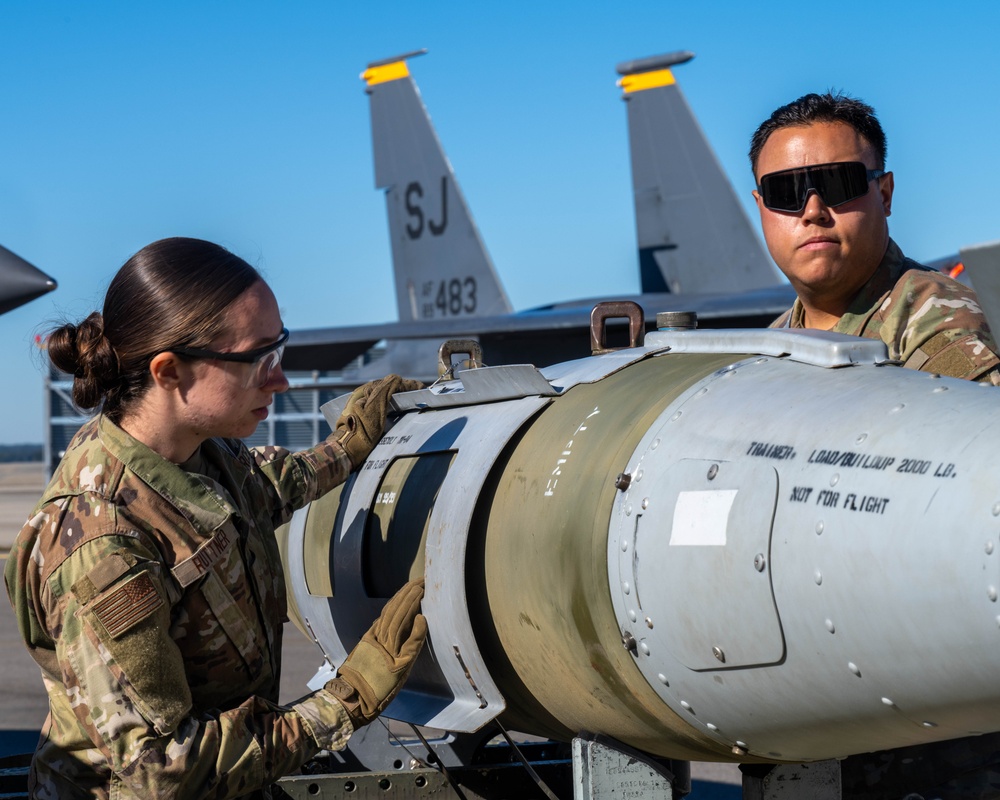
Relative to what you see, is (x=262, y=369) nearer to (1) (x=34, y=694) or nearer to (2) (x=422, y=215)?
(1) (x=34, y=694)

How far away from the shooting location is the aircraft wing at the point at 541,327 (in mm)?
13594

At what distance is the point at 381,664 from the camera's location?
2.38m

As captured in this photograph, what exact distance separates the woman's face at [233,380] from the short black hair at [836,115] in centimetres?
138

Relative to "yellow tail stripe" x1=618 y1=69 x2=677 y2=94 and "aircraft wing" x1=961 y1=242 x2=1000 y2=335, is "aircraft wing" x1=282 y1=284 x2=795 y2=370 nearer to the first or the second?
"yellow tail stripe" x1=618 y1=69 x2=677 y2=94

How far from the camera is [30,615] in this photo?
219cm

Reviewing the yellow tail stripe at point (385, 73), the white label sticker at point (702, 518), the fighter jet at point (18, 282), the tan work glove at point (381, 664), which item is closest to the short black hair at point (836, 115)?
the white label sticker at point (702, 518)

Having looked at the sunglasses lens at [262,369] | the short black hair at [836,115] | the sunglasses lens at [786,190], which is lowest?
the sunglasses lens at [262,369]

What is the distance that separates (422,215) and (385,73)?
2.48 metres

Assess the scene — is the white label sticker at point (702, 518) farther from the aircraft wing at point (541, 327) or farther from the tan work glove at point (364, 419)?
the aircraft wing at point (541, 327)

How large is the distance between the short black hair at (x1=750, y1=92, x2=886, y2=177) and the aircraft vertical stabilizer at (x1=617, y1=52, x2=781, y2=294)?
13288mm

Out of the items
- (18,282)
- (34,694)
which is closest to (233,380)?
(18,282)

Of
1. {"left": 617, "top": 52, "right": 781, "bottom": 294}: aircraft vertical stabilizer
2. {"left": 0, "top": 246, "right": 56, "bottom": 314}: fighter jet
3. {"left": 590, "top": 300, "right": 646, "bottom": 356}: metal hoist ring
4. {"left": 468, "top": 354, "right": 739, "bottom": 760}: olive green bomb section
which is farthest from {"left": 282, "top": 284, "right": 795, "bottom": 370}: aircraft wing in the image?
{"left": 468, "top": 354, "right": 739, "bottom": 760}: olive green bomb section

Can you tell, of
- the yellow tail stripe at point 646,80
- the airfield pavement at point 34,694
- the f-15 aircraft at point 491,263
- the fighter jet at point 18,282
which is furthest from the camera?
the yellow tail stripe at point 646,80

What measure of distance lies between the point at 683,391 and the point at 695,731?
694mm
